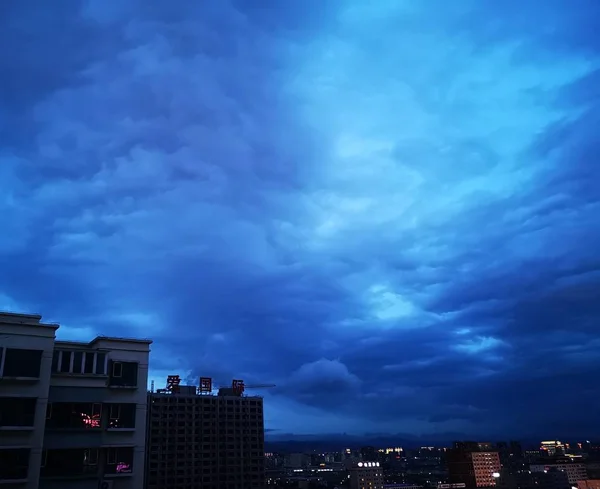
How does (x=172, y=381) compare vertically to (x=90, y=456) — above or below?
above

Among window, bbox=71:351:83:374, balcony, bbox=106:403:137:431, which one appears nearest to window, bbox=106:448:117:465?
balcony, bbox=106:403:137:431

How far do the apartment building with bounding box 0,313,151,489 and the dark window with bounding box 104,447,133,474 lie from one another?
40mm

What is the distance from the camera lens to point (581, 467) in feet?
607

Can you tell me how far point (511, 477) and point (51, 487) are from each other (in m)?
155

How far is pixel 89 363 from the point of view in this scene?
72.6ft

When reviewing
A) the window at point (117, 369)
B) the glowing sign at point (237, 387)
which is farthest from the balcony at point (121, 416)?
the glowing sign at point (237, 387)

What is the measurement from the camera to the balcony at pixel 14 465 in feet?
61.1

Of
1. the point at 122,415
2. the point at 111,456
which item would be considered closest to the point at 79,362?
the point at 122,415

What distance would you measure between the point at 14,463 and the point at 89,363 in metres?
4.70

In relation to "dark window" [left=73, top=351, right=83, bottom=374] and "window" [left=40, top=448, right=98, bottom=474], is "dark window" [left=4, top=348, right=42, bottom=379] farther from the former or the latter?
"window" [left=40, top=448, right=98, bottom=474]

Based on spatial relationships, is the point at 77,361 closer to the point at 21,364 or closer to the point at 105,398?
the point at 105,398

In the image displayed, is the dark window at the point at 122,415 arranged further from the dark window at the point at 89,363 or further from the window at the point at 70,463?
the dark window at the point at 89,363

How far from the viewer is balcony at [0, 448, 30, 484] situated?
18.6 meters

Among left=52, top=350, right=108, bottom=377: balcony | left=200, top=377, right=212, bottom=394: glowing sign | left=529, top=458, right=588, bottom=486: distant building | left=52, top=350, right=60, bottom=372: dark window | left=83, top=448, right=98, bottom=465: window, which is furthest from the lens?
left=529, top=458, right=588, bottom=486: distant building
